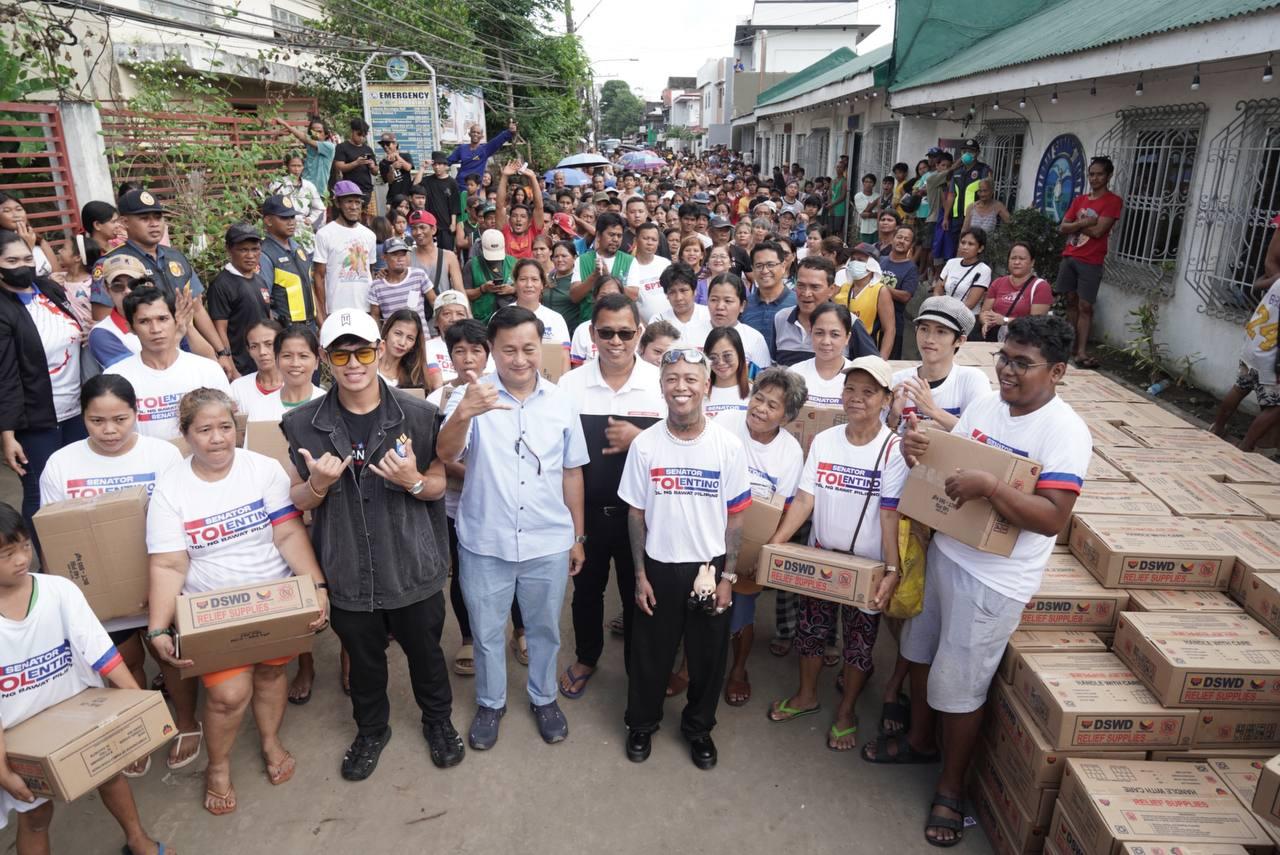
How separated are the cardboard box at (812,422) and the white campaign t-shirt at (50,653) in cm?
305

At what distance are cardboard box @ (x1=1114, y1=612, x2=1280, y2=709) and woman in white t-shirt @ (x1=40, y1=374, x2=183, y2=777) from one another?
3.91m

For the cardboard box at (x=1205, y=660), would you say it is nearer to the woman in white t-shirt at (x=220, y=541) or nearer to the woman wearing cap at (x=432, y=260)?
the woman in white t-shirt at (x=220, y=541)

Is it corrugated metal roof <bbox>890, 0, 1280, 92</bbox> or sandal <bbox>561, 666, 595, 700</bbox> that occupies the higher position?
corrugated metal roof <bbox>890, 0, 1280, 92</bbox>

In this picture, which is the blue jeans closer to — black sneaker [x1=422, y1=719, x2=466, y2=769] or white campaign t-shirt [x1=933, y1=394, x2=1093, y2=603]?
black sneaker [x1=422, y1=719, x2=466, y2=769]

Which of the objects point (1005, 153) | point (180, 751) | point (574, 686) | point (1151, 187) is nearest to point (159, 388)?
point (180, 751)

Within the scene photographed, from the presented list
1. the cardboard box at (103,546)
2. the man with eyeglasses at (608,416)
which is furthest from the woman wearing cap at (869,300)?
the cardboard box at (103,546)

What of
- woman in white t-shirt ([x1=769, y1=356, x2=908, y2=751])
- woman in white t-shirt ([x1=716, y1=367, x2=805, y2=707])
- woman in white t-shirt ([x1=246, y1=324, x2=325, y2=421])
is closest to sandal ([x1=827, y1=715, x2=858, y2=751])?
woman in white t-shirt ([x1=769, y1=356, x2=908, y2=751])

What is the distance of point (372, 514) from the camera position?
324 cm

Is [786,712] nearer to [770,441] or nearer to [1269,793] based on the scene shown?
[770,441]

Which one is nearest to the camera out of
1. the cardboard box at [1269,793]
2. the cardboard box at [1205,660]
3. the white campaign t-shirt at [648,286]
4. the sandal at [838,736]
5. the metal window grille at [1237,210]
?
the cardboard box at [1269,793]

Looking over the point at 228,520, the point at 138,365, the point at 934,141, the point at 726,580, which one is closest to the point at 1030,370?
the point at 726,580

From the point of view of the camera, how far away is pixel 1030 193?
10852mm

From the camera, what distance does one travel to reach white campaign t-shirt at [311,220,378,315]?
22.5 ft

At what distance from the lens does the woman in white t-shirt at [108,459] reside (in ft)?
10.7
